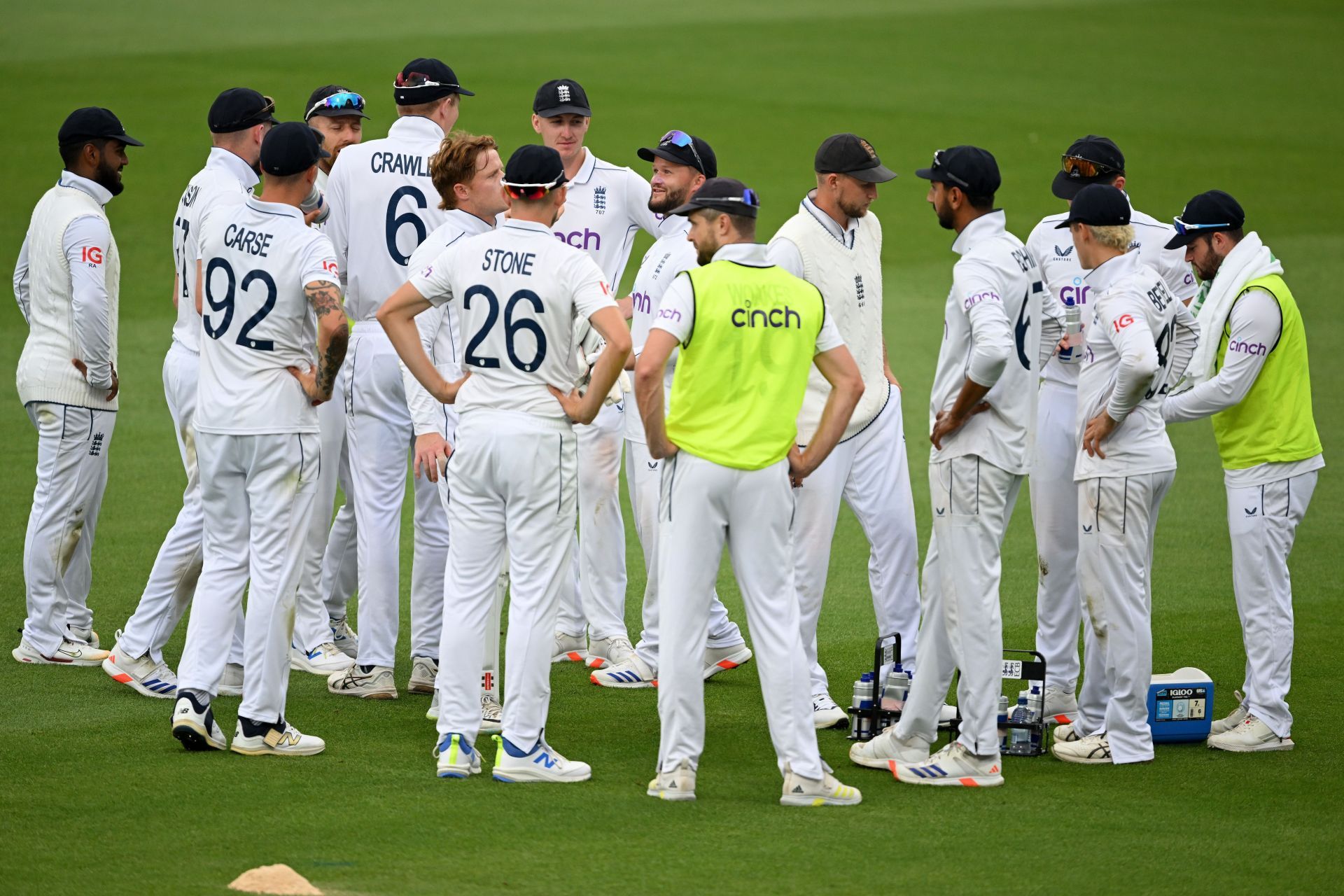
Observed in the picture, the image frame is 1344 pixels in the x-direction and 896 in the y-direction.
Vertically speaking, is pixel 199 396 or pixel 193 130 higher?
pixel 193 130

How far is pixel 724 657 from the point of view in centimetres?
862

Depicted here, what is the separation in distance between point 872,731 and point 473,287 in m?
2.81

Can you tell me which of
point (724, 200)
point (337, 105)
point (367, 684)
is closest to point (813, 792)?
point (724, 200)

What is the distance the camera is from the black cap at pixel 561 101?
8.72 meters

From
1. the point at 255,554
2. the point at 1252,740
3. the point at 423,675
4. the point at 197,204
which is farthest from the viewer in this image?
the point at 423,675

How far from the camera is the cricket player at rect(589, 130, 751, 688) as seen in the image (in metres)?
8.27

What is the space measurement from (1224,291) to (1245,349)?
0.32 meters

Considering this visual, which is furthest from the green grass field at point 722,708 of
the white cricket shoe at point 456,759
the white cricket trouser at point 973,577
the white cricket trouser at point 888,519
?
the white cricket trouser at point 888,519

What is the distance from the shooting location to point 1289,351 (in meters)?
7.44

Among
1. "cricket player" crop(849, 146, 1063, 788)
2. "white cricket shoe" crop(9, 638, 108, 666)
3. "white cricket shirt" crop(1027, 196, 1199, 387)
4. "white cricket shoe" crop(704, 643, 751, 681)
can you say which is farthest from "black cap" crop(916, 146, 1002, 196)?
"white cricket shoe" crop(9, 638, 108, 666)

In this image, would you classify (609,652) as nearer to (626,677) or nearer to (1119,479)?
(626,677)

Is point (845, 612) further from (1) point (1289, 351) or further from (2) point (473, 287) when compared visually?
(2) point (473, 287)

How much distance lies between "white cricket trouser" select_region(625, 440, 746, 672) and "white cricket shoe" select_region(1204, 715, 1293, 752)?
2580 millimetres

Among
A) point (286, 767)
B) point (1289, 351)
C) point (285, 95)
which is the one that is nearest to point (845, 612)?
point (1289, 351)
